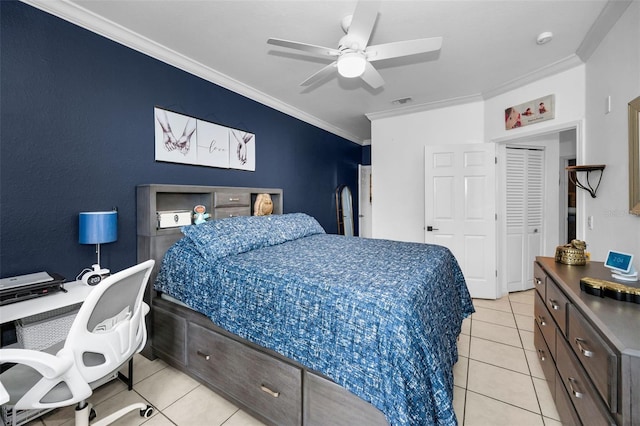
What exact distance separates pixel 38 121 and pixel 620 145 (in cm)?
420

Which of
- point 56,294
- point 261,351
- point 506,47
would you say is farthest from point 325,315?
point 506,47

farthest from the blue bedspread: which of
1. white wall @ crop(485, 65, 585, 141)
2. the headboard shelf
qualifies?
white wall @ crop(485, 65, 585, 141)

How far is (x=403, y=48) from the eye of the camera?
1853 millimetres

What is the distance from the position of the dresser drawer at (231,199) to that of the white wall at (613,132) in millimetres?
3290

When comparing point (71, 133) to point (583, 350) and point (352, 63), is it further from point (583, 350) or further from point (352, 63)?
point (583, 350)

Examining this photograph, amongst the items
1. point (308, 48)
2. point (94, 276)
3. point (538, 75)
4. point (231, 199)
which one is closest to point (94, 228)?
point (94, 276)

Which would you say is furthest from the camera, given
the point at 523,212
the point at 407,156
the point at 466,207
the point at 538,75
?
the point at 407,156

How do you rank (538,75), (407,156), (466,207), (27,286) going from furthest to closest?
1. (407,156)
2. (466,207)
3. (538,75)
4. (27,286)

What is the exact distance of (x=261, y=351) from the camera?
156cm

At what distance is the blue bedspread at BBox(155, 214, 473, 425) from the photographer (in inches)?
44.8

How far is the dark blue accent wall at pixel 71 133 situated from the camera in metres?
1.78

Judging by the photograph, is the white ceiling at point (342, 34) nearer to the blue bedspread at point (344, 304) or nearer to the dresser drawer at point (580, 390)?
the blue bedspread at point (344, 304)

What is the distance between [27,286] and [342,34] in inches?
112

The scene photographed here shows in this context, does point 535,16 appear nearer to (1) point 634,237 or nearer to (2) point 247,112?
(1) point 634,237
